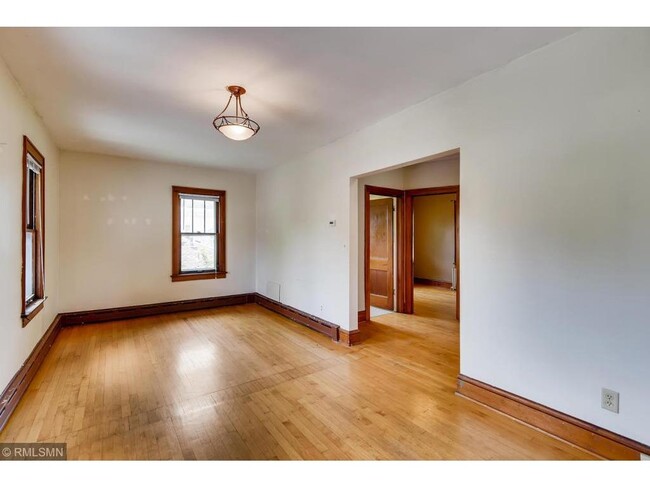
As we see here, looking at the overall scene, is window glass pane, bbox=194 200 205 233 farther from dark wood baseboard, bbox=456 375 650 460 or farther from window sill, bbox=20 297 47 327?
dark wood baseboard, bbox=456 375 650 460

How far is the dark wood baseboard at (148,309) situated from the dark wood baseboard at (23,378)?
0.82m

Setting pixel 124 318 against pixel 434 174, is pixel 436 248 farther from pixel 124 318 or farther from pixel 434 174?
pixel 124 318

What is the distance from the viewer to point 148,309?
5.20 meters

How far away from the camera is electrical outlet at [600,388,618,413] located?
1.80 metres

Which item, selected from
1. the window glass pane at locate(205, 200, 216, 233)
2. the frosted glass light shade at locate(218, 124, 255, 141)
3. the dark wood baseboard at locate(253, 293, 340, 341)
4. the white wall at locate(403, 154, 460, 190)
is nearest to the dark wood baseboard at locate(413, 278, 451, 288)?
the white wall at locate(403, 154, 460, 190)

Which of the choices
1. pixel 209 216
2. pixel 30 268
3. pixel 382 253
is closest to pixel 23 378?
pixel 30 268

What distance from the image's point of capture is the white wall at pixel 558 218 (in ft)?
5.70

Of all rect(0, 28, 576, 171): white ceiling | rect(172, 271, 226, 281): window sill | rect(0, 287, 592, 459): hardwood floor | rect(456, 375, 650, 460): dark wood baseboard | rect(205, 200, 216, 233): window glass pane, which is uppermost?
rect(0, 28, 576, 171): white ceiling

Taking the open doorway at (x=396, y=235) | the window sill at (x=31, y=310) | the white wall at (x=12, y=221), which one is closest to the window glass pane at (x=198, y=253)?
the window sill at (x=31, y=310)

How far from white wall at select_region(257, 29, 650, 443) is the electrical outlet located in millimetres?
34

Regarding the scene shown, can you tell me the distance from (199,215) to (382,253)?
3.52 meters

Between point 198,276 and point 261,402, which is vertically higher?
point 198,276

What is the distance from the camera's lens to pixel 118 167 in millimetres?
4949

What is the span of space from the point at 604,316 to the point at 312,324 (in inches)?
130
